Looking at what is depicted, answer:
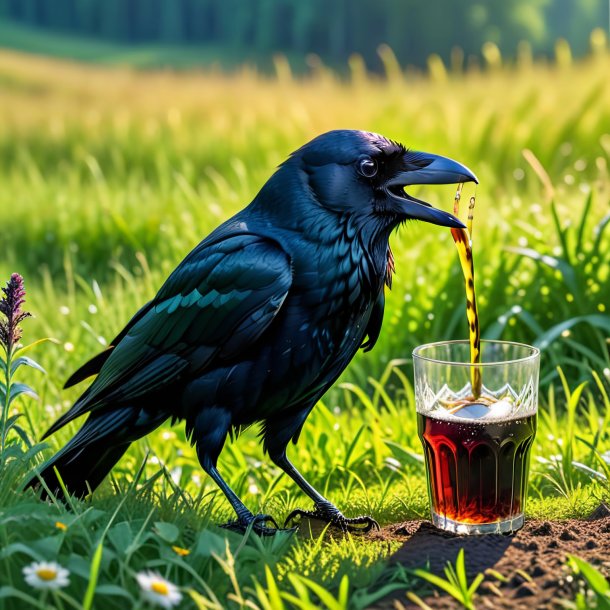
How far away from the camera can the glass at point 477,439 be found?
9.80 ft

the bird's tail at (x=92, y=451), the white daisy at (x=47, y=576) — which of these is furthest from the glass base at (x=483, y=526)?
the white daisy at (x=47, y=576)

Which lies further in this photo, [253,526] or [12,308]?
[253,526]

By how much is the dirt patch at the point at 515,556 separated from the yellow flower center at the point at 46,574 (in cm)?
83

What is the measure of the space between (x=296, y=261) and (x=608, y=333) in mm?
2439

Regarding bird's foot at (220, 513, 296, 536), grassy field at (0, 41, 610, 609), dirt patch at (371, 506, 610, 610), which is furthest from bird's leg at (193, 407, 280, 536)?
dirt patch at (371, 506, 610, 610)

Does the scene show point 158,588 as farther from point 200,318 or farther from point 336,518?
point 336,518

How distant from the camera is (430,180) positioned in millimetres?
2924

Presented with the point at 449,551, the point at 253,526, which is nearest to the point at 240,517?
the point at 253,526

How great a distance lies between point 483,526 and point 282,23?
24.3 meters

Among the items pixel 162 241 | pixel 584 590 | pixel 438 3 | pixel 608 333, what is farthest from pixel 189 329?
pixel 438 3

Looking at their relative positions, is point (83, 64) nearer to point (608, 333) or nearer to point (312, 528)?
point (608, 333)

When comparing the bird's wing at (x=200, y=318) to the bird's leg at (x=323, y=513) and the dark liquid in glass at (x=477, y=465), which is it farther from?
the dark liquid in glass at (x=477, y=465)

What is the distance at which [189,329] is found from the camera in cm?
300

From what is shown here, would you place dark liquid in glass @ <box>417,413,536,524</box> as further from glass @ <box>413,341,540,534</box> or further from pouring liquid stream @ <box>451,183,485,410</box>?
pouring liquid stream @ <box>451,183,485,410</box>
